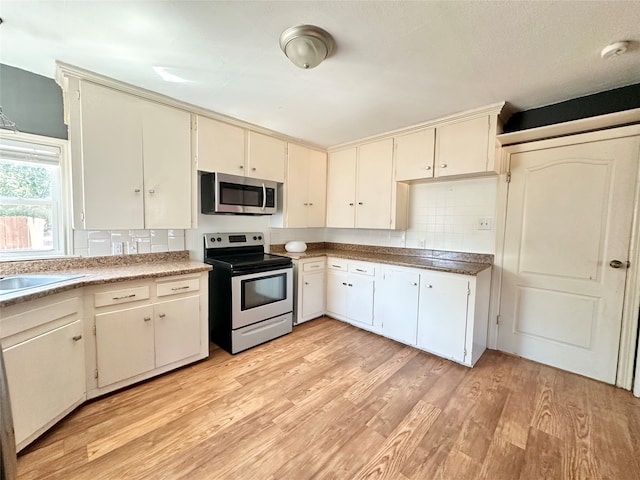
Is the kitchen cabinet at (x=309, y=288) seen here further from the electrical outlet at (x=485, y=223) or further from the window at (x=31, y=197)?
the window at (x=31, y=197)

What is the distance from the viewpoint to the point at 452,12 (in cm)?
131

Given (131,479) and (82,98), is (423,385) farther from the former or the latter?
(82,98)

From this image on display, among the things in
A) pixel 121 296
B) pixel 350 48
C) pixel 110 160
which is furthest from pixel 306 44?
pixel 121 296

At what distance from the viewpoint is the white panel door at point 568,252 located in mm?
2129

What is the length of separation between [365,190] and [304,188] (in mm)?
778

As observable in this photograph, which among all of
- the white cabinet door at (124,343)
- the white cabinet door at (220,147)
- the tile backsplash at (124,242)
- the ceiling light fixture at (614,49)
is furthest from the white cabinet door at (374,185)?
the white cabinet door at (124,343)

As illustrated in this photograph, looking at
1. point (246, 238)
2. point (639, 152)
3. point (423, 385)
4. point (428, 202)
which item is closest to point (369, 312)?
point (423, 385)

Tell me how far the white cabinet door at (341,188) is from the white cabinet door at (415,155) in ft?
2.09

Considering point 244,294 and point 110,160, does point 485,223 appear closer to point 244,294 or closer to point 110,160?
point 244,294

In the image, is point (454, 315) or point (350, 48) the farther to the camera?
point (454, 315)

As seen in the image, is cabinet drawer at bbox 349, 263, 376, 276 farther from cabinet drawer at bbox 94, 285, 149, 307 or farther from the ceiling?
cabinet drawer at bbox 94, 285, 149, 307

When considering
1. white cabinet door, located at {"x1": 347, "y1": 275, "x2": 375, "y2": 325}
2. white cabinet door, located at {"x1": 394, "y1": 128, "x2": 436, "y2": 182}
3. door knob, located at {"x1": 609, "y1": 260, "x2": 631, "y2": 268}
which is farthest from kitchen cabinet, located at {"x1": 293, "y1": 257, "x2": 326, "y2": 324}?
door knob, located at {"x1": 609, "y1": 260, "x2": 631, "y2": 268}

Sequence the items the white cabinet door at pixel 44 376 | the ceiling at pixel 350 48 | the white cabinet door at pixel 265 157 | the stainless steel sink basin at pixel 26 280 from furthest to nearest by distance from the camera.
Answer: the white cabinet door at pixel 265 157 < the stainless steel sink basin at pixel 26 280 < the white cabinet door at pixel 44 376 < the ceiling at pixel 350 48

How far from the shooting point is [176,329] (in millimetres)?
2215
